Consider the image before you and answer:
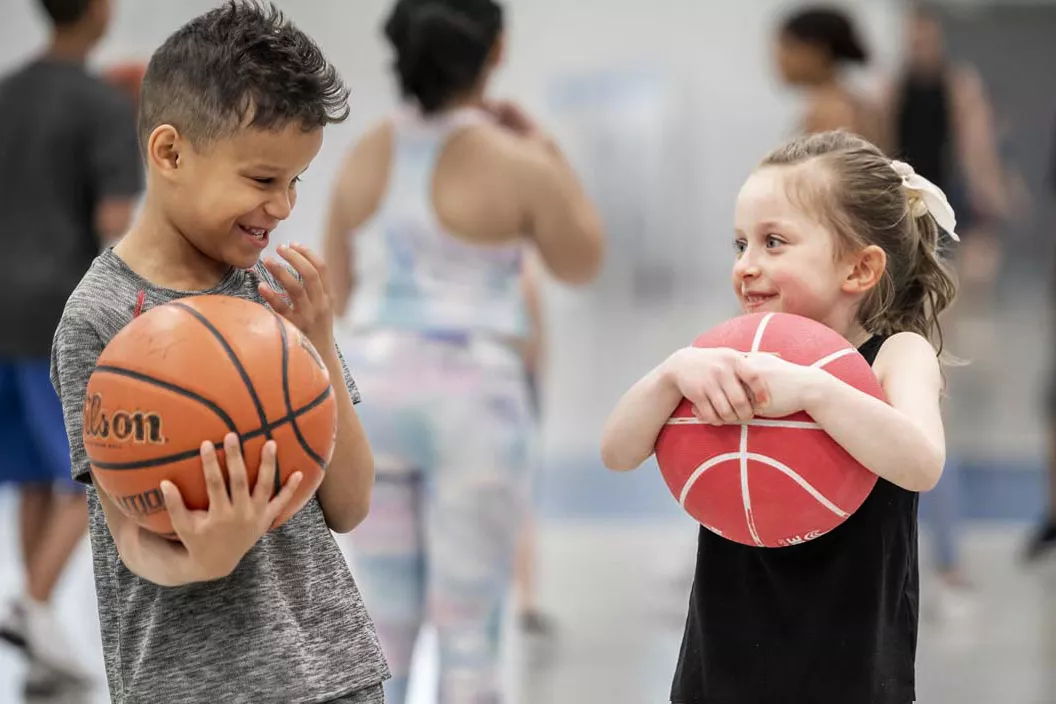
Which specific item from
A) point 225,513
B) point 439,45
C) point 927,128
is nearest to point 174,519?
point 225,513

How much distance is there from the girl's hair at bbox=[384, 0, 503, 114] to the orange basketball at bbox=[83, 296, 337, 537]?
5.73 feet

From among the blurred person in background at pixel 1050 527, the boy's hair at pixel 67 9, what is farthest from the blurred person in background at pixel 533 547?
the blurred person in background at pixel 1050 527

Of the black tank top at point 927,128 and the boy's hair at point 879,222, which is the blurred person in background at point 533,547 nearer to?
the black tank top at point 927,128

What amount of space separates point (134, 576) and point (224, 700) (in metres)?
0.22

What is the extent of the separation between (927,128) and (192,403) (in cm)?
532

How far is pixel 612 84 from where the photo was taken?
14242mm

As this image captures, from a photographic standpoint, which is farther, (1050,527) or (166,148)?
(1050,527)

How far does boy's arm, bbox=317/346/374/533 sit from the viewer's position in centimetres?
220

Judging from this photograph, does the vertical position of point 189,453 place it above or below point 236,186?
below

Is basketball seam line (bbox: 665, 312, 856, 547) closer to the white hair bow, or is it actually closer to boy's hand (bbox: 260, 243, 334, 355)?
the white hair bow

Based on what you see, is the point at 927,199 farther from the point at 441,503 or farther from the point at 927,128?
the point at 927,128

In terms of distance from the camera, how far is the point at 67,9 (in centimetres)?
498

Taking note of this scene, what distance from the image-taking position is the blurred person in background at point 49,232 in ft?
15.9

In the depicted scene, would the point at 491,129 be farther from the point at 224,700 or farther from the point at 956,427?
the point at 956,427
